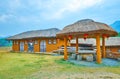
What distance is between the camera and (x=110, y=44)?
34312 mm

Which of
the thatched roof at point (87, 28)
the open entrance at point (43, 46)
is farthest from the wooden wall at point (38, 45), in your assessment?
the thatched roof at point (87, 28)

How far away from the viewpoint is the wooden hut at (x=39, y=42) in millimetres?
33688

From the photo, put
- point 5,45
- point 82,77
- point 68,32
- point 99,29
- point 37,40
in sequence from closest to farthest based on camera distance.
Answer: point 82,77
point 99,29
point 68,32
point 37,40
point 5,45

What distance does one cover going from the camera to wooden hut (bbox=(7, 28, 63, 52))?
3369 centimetres

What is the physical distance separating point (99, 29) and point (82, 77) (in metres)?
6.43

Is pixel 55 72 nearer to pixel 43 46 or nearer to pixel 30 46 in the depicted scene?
pixel 43 46

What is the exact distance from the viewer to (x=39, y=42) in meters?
35.6

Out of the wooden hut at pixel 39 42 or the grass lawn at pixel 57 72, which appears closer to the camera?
the grass lawn at pixel 57 72

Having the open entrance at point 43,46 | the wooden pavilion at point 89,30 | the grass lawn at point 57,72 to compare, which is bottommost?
the grass lawn at point 57,72

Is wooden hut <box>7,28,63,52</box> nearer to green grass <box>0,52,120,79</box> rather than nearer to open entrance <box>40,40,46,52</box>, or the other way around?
open entrance <box>40,40,46,52</box>

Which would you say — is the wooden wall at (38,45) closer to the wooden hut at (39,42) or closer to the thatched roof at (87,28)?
the wooden hut at (39,42)

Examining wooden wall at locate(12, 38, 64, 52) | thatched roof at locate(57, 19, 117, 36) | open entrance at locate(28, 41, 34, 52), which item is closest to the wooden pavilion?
thatched roof at locate(57, 19, 117, 36)

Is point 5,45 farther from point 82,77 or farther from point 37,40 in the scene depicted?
point 82,77

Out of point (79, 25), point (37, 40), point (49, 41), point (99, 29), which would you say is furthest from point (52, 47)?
point (99, 29)
